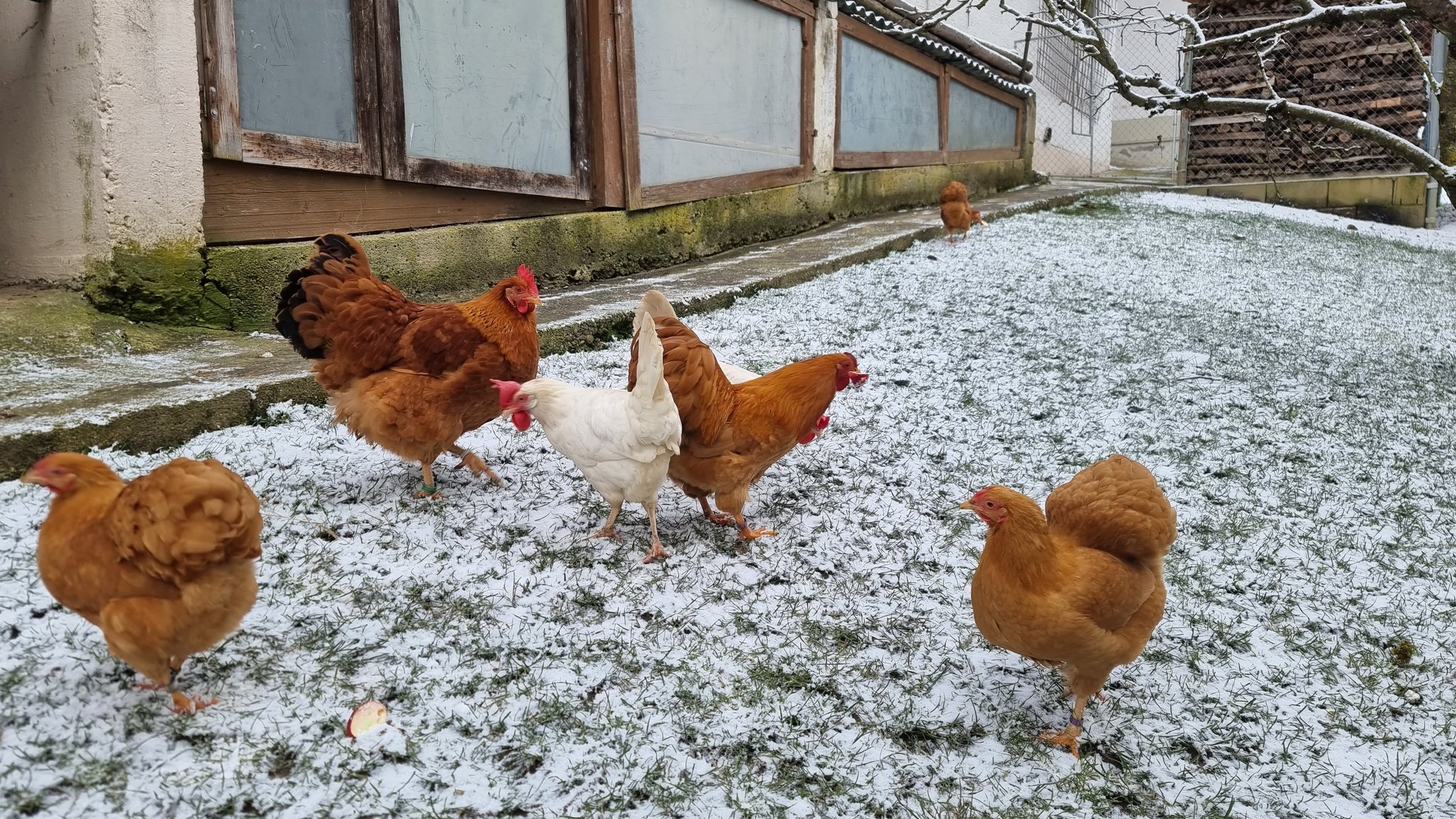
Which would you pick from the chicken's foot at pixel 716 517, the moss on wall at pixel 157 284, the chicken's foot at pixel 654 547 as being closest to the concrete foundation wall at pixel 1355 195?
the chicken's foot at pixel 716 517

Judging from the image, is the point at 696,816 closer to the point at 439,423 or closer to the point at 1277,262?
the point at 439,423

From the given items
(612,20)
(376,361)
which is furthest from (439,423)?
(612,20)

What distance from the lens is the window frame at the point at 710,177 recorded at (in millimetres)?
7453

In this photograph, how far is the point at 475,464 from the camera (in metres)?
4.08

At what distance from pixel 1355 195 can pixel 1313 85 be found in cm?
180

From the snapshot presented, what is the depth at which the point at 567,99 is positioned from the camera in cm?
714

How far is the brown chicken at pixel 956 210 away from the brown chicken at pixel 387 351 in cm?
702

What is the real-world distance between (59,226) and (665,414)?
3459mm

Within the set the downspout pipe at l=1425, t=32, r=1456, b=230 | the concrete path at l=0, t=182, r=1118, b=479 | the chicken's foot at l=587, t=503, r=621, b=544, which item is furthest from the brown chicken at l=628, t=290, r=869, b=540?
the downspout pipe at l=1425, t=32, r=1456, b=230

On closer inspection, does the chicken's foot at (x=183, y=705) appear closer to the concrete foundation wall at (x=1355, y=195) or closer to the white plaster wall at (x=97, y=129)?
the white plaster wall at (x=97, y=129)

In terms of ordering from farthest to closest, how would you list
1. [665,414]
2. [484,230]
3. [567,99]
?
1. [567,99]
2. [484,230]
3. [665,414]

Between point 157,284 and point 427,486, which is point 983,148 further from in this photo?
point 427,486

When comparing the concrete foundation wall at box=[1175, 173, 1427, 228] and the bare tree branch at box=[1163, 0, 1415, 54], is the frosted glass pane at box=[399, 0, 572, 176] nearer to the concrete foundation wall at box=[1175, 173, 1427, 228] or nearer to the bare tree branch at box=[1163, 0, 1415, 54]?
the bare tree branch at box=[1163, 0, 1415, 54]

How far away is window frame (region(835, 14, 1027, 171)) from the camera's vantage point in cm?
1139
